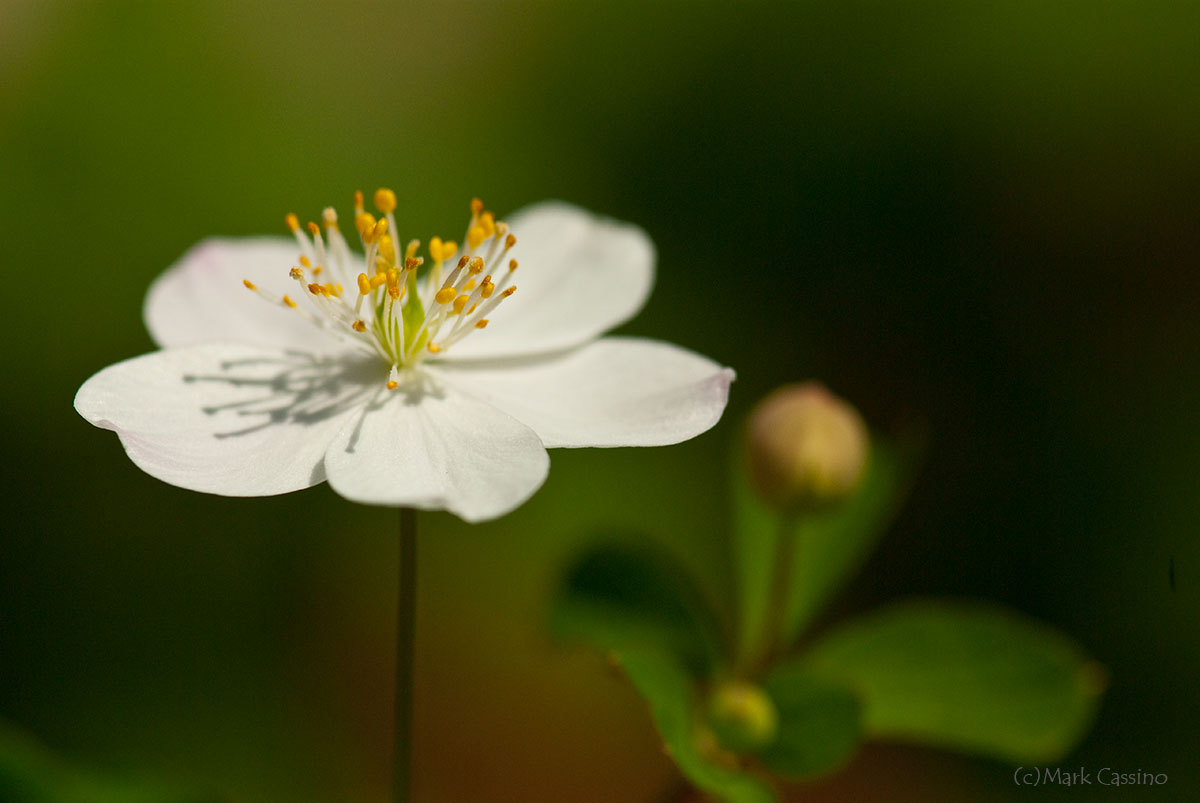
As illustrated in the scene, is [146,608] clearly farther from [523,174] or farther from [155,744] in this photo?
[523,174]

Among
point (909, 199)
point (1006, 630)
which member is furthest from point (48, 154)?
point (1006, 630)

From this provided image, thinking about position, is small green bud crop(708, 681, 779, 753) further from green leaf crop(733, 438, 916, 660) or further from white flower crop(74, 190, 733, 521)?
white flower crop(74, 190, 733, 521)

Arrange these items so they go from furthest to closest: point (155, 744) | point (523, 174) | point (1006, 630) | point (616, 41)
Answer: point (616, 41) < point (523, 174) < point (155, 744) < point (1006, 630)

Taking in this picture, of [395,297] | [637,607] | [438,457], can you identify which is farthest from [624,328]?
[438,457]

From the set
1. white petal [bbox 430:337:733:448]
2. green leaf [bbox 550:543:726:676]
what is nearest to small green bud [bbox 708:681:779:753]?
green leaf [bbox 550:543:726:676]

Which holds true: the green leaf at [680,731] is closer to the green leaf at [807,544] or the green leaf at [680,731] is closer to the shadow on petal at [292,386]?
the green leaf at [807,544]

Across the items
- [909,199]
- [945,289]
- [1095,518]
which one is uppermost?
[909,199]
